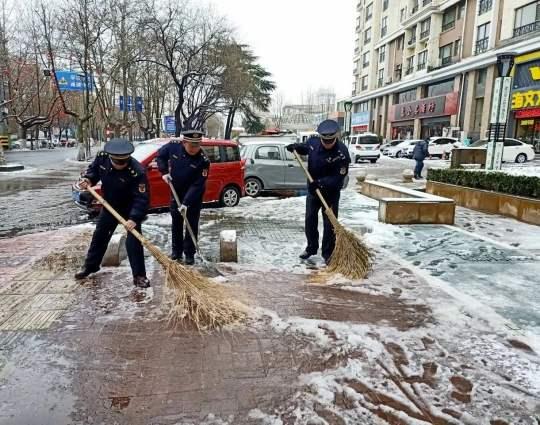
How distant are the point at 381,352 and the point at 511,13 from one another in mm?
30808

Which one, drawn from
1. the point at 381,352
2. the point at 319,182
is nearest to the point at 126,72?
the point at 319,182

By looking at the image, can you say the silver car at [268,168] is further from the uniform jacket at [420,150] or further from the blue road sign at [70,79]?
the blue road sign at [70,79]

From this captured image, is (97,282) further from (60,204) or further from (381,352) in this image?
(60,204)

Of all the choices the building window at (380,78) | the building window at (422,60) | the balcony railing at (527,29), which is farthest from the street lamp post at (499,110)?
the building window at (380,78)

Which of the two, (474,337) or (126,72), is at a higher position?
(126,72)

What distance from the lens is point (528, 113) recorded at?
26.1 meters

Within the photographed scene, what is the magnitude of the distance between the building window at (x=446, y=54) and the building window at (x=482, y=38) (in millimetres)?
3900

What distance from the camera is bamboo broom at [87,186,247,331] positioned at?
3779mm

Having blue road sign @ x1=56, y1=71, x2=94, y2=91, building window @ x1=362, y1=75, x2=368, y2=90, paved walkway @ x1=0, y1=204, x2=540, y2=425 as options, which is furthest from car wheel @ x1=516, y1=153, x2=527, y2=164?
building window @ x1=362, y1=75, x2=368, y2=90

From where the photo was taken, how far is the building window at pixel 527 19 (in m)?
25.8

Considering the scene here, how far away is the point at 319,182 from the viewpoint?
5.54m

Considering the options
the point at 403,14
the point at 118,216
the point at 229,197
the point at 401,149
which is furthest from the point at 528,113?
the point at 118,216

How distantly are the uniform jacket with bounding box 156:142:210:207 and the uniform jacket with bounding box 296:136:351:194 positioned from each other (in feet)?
4.38

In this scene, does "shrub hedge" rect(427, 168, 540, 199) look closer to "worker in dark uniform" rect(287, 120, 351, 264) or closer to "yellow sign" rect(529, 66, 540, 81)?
"worker in dark uniform" rect(287, 120, 351, 264)
